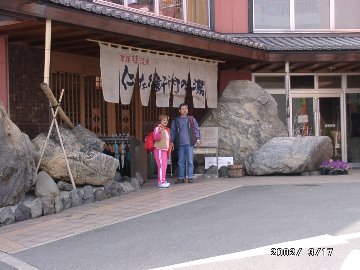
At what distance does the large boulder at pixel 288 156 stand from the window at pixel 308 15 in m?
4.89

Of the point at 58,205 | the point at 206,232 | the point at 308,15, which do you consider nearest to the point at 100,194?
the point at 58,205

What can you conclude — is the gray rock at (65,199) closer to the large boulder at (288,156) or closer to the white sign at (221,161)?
the white sign at (221,161)

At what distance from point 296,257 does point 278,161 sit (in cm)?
745

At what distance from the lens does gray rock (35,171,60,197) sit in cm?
906

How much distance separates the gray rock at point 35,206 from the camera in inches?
343

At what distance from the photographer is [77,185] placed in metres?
9.97

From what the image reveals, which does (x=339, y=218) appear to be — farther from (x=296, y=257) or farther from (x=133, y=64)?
(x=133, y=64)

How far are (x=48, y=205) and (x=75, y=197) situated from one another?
0.71 metres

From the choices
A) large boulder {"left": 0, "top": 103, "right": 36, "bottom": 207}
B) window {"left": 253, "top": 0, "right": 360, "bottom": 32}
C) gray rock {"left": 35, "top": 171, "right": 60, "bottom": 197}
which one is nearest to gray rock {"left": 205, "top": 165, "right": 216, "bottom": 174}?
gray rock {"left": 35, "top": 171, "right": 60, "bottom": 197}

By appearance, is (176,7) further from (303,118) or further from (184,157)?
(303,118)

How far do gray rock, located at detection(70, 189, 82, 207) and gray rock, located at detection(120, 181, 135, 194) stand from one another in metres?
1.27

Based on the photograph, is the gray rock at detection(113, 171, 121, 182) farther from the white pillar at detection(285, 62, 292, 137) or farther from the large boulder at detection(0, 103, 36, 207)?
the white pillar at detection(285, 62, 292, 137)

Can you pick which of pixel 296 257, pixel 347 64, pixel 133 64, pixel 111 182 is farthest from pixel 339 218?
pixel 347 64

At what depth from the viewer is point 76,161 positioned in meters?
9.80
